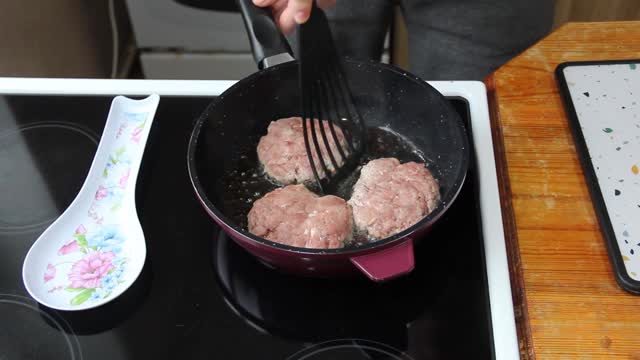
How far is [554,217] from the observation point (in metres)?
0.66

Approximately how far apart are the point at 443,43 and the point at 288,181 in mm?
427

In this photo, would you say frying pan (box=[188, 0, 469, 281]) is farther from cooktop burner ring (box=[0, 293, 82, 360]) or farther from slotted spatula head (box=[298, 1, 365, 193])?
cooktop burner ring (box=[0, 293, 82, 360])

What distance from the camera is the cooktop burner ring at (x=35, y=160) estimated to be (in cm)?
71

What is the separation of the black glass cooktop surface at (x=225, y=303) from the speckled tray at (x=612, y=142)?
0.13 metres

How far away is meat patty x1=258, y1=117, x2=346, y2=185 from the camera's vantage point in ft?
2.40

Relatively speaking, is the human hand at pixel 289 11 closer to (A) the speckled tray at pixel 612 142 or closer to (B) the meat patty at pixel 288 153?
(B) the meat patty at pixel 288 153

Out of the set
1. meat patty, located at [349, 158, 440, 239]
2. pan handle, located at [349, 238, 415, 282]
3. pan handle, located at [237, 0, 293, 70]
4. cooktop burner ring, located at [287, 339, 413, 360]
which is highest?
pan handle, located at [237, 0, 293, 70]

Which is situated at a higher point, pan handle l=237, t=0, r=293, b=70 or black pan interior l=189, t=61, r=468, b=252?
pan handle l=237, t=0, r=293, b=70

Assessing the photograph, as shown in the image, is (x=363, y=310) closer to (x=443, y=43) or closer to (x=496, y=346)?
(x=496, y=346)

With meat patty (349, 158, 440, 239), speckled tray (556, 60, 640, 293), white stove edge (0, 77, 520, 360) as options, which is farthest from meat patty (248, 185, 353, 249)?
speckled tray (556, 60, 640, 293)

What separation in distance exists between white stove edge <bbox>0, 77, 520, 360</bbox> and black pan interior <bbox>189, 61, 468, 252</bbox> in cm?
5

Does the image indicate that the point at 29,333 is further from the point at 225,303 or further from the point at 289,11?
the point at 289,11

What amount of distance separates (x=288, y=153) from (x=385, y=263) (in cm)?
22

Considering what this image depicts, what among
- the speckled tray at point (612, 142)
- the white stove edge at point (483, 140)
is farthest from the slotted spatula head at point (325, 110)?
the speckled tray at point (612, 142)
